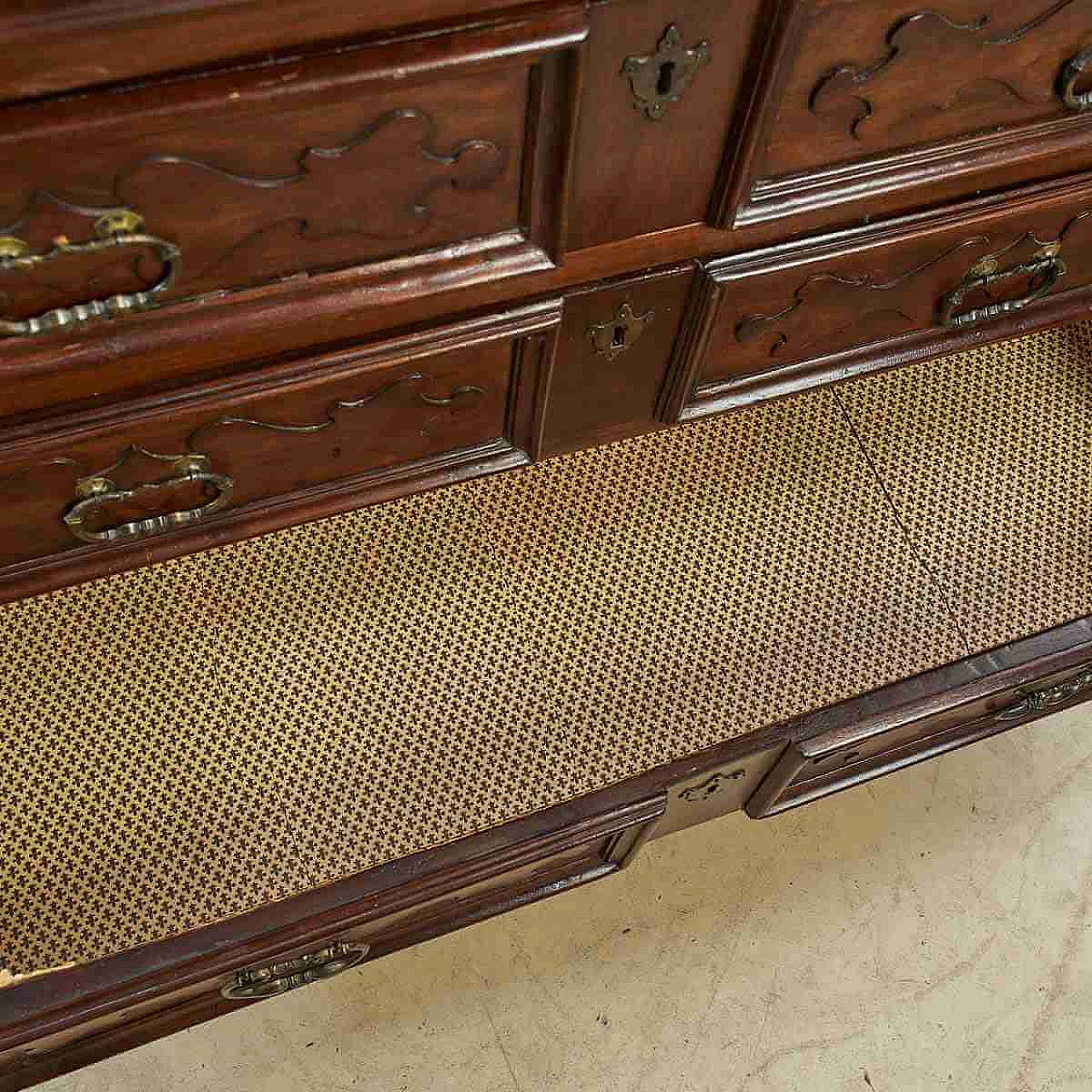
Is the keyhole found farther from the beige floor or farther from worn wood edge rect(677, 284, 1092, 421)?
the beige floor

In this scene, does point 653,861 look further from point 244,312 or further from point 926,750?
point 244,312

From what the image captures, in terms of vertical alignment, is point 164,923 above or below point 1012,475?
below

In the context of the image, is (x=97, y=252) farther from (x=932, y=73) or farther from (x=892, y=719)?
(x=892, y=719)

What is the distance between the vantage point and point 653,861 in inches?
39.1

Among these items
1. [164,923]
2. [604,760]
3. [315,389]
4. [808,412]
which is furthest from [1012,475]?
[164,923]

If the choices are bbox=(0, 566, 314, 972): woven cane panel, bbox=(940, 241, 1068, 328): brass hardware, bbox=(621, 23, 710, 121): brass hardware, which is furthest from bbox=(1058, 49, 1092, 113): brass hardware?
bbox=(0, 566, 314, 972): woven cane panel

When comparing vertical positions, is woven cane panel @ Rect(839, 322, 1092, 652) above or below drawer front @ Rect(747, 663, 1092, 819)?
above

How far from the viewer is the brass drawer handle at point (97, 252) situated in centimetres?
46

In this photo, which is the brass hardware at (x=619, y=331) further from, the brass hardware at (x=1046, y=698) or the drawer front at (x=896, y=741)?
the brass hardware at (x=1046, y=698)

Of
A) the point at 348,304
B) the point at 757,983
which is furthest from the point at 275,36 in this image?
the point at 757,983

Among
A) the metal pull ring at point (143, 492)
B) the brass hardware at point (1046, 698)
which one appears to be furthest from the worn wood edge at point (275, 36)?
the brass hardware at point (1046, 698)

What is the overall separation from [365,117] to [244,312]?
109mm

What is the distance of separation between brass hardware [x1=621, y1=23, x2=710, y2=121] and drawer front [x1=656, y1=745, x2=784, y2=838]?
0.39 metres

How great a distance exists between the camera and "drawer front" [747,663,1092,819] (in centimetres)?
75
